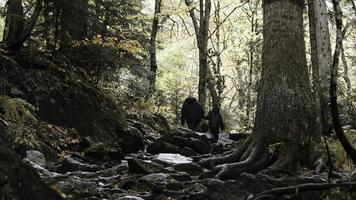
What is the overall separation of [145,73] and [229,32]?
18037mm

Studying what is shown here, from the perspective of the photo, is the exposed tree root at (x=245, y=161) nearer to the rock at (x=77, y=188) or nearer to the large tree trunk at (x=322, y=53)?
the rock at (x=77, y=188)

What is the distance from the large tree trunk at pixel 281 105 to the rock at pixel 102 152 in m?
2.20

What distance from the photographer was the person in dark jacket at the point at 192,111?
1524 cm

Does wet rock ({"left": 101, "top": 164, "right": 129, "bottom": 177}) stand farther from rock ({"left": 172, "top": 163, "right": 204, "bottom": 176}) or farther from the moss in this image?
the moss

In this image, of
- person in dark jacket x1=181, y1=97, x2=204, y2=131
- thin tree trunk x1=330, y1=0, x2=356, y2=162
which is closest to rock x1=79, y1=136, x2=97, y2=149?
person in dark jacket x1=181, y1=97, x2=204, y2=131

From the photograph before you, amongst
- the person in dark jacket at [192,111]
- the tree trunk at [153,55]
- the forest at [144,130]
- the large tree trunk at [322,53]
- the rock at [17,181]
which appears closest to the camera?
the rock at [17,181]

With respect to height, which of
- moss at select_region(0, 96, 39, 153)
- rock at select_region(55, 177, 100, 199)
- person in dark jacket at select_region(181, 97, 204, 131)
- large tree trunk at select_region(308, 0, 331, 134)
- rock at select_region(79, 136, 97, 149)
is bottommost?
rock at select_region(55, 177, 100, 199)

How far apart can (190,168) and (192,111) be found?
7.19 metres

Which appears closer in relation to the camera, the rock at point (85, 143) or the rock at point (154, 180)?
the rock at point (154, 180)

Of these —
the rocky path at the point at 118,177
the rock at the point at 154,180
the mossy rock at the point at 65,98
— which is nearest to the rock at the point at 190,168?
the rocky path at the point at 118,177

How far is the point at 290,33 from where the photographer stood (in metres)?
8.69

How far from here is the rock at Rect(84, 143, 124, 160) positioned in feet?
31.0

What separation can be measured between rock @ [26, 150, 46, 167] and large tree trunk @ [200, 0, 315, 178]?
9.48 ft

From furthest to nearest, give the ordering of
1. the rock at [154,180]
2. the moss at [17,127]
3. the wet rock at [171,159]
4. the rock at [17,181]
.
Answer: the wet rock at [171,159], the moss at [17,127], the rock at [154,180], the rock at [17,181]
